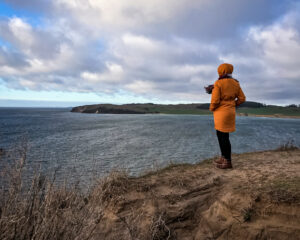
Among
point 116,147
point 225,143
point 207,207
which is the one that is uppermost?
point 225,143

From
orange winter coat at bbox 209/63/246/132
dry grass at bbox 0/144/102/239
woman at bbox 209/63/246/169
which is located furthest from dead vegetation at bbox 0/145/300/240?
orange winter coat at bbox 209/63/246/132

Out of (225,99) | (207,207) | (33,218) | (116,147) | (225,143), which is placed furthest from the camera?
(116,147)

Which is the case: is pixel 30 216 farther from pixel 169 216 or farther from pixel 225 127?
pixel 225 127

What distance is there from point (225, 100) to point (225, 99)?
0.04m

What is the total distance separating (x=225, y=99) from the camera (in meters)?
5.69

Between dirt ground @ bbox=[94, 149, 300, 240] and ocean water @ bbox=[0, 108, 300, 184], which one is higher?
dirt ground @ bbox=[94, 149, 300, 240]

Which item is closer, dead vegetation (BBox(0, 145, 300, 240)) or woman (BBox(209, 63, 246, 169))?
dead vegetation (BBox(0, 145, 300, 240))

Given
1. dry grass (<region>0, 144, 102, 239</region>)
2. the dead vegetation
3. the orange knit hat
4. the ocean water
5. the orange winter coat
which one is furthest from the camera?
the ocean water

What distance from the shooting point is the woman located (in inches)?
222

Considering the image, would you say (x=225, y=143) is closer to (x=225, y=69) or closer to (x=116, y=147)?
(x=225, y=69)

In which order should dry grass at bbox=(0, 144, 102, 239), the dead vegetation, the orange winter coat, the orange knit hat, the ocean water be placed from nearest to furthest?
dry grass at bbox=(0, 144, 102, 239)
the dead vegetation
the orange winter coat
the orange knit hat
the ocean water

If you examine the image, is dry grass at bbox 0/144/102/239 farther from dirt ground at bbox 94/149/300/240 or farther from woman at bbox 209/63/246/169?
woman at bbox 209/63/246/169

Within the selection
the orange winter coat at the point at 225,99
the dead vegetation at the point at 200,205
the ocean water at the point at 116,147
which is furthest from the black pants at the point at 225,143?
the ocean water at the point at 116,147

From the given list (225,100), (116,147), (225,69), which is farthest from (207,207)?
(116,147)
